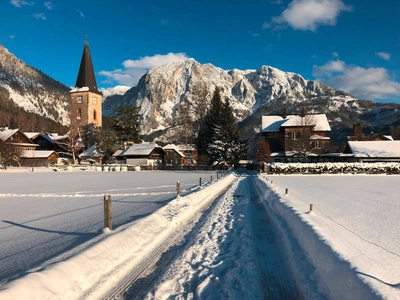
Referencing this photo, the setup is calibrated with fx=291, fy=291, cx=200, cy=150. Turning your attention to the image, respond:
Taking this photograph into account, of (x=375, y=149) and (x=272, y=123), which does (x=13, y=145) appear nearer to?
(x=272, y=123)

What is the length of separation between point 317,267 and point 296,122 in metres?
54.9

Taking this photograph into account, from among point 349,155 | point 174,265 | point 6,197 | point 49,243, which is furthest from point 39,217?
point 349,155

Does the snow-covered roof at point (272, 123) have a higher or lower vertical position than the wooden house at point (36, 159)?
higher

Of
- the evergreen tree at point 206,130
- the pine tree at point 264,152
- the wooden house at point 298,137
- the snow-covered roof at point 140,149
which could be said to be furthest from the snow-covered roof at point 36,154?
the wooden house at point 298,137

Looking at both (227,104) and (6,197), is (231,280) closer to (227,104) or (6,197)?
(6,197)

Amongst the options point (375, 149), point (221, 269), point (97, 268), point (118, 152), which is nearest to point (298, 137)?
point (375, 149)

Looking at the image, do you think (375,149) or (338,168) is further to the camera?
(375,149)

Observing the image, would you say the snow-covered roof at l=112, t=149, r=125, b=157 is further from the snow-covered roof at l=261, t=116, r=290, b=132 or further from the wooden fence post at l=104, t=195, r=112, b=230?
the wooden fence post at l=104, t=195, r=112, b=230

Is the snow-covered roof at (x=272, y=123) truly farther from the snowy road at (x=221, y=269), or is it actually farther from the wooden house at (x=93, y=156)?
the snowy road at (x=221, y=269)

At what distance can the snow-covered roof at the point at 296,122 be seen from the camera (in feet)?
186

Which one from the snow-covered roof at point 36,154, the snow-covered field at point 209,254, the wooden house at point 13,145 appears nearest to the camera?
the snow-covered field at point 209,254

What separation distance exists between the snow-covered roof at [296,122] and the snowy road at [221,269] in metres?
51.1

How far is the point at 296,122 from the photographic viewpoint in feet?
187

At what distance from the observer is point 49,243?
697 centimetres
